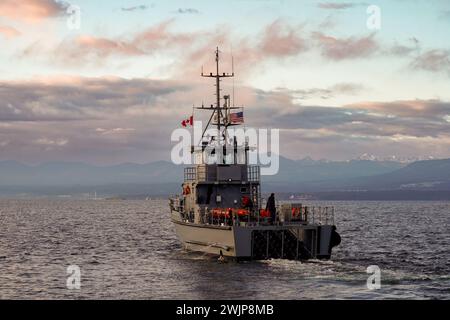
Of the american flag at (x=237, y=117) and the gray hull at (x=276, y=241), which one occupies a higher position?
the american flag at (x=237, y=117)

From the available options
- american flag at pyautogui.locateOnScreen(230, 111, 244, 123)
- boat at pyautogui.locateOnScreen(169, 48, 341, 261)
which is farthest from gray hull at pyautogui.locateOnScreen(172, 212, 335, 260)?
american flag at pyautogui.locateOnScreen(230, 111, 244, 123)

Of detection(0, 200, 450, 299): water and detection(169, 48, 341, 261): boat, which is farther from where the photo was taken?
detection(169, 48, 341, 261): boat

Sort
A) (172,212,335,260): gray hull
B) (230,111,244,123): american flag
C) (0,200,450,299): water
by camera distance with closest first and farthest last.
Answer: (0,200,450,299): water
(172,212,335,260): gray hull
(230,111,244,123): american flag

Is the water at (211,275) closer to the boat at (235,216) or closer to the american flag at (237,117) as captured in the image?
the boat at (235,216)

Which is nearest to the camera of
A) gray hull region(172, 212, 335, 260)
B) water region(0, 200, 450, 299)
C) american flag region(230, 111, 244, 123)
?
water region(0, 200, 450, 299)

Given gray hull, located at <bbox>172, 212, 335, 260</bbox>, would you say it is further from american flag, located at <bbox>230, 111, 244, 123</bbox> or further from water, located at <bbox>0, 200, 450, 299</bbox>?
american flag, located at <bbox>230, 111, 244, 123</bbox>

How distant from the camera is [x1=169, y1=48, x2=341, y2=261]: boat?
44.8 metres

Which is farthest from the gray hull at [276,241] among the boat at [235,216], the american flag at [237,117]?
the american flag at [237,117]

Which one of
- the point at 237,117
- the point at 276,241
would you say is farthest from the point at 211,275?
the point at 237,117

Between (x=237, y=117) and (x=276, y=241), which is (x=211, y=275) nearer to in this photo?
(x=276, y=241)

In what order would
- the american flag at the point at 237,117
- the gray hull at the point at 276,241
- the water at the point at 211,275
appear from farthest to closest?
the american flag at the point at 237,117 < the gray hull at the point at 276,241 < the water at the point at 211,275

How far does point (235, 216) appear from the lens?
157 feet

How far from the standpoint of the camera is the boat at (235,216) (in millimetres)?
44781

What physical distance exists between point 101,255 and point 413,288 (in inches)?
1178
